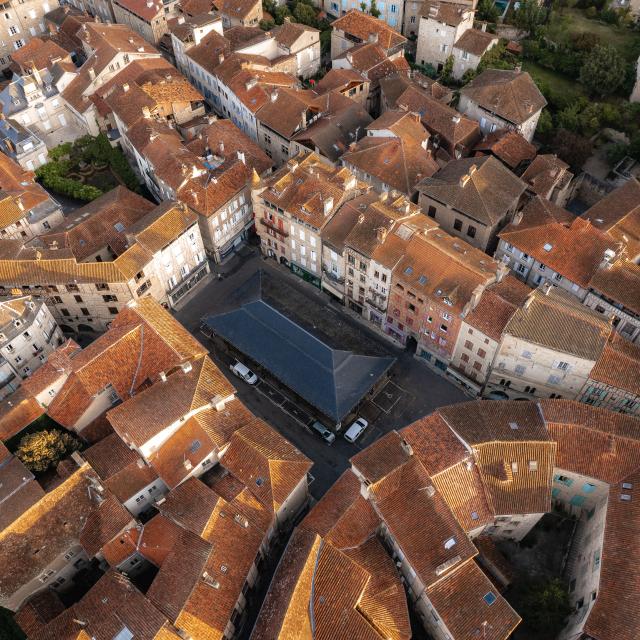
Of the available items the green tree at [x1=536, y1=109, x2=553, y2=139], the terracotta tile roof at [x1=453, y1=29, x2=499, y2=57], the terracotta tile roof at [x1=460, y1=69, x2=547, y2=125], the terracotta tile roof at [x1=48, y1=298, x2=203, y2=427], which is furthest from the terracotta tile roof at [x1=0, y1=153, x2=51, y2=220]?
the green tree at [x1=536, y1=109, x2=553, y2=139]

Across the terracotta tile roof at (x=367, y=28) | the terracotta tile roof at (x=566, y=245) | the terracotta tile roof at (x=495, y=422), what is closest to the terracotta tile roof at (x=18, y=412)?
the terracotta tile roof at (x=495, y=422)

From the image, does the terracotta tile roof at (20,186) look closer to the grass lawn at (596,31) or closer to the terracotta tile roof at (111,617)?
the terracotta tile roof at (111,617)

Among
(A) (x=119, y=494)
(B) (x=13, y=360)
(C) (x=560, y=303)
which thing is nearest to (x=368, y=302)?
(C) (x=560, y=303)

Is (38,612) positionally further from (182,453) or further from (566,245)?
(566,245)

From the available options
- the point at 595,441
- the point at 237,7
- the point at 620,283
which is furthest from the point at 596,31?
the point at 595,441

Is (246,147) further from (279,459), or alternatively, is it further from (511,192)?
(279,459)

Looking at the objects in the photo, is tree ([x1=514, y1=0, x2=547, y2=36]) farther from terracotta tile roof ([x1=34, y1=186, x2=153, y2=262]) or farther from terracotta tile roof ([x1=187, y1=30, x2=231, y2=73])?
terracotta tile roof ([x1=34, y1=186, x2=153, y2=262])
